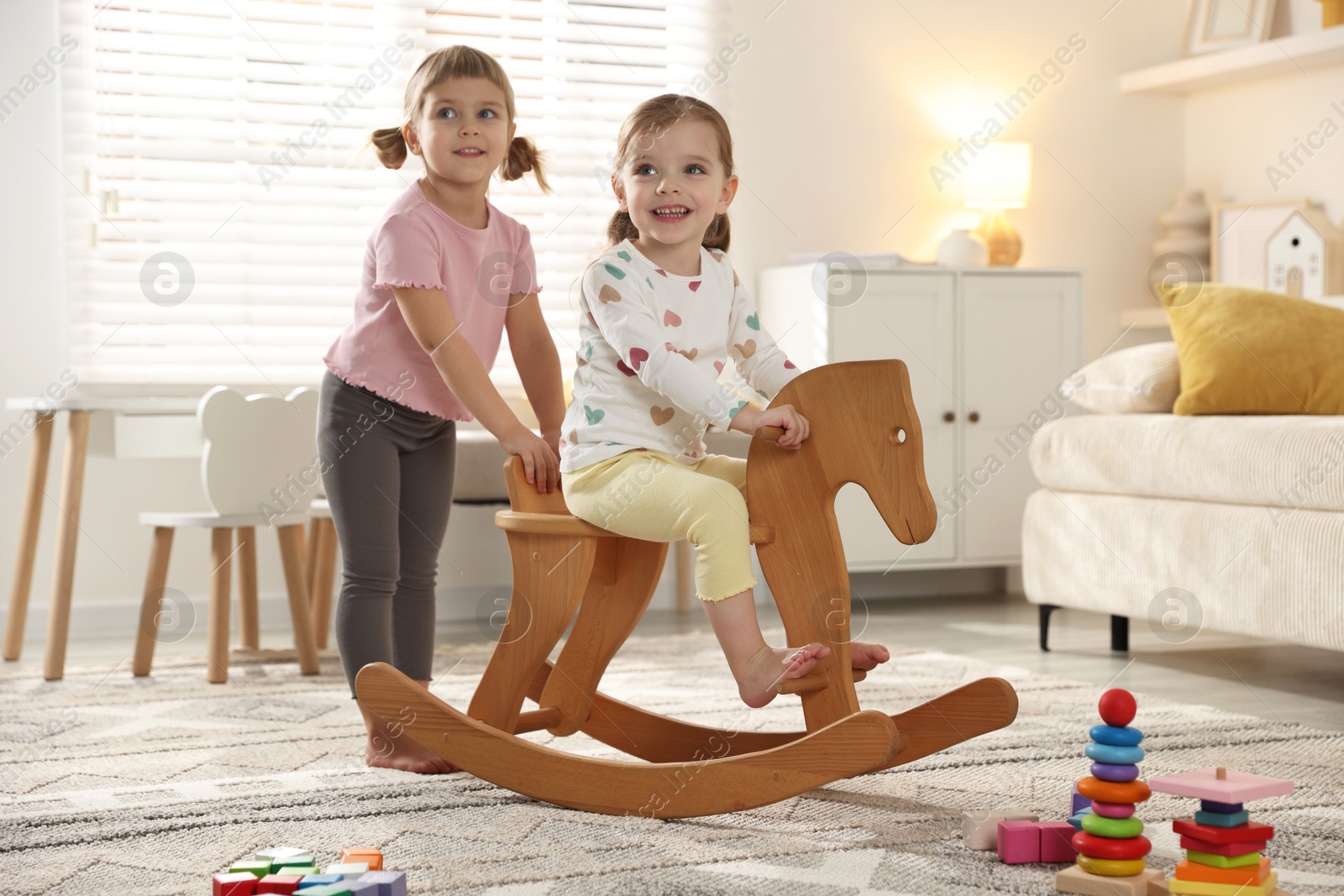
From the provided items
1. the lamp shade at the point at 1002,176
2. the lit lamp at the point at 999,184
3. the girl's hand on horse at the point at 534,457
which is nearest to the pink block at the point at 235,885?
the girl's hand on horse at the point at 534,457

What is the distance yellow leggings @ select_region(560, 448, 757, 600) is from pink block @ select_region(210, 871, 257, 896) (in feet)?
1.82

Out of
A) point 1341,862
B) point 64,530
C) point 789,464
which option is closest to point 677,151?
point 789,464

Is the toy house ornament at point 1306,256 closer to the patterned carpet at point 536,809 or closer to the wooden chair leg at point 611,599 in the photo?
the patterned carpet at point 536,809

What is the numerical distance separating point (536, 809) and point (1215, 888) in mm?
767

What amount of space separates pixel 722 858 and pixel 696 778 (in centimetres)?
12

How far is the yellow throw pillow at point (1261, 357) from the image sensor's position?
257 cm

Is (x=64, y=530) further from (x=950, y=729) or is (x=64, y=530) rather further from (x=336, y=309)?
(x=950, y=729)

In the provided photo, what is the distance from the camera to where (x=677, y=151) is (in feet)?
5.30

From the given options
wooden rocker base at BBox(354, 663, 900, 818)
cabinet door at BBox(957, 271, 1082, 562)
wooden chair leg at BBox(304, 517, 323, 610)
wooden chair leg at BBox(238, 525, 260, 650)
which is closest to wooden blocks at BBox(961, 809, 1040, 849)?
wooden rocker base at BBox(354, 663, 900, 818)

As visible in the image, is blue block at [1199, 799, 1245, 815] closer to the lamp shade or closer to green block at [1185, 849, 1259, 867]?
green block at [1185, 849, 1259, 867]

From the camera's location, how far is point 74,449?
281 centimetres

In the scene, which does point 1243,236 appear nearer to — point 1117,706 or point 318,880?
point 1117,706

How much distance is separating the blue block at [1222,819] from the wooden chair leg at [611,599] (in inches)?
28.7

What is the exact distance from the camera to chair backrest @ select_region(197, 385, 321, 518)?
2633 mm
